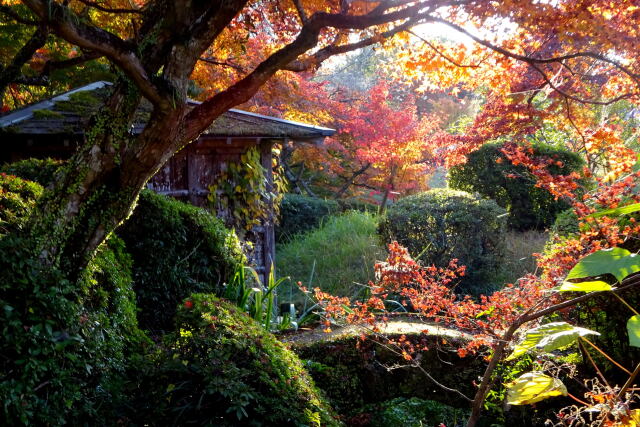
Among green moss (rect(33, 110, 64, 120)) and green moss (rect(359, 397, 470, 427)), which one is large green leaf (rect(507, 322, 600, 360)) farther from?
green moss (rect(33, 110, 64, 120))

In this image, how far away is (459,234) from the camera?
8195mm

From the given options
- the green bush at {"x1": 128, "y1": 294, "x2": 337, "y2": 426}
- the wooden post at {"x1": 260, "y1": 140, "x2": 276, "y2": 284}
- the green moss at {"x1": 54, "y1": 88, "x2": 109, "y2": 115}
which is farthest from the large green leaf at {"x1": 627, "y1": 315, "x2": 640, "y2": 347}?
the wooden post at {"x1": 260, "y1": 140, "x2": 276, "y2": 284}

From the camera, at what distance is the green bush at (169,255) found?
197 inches

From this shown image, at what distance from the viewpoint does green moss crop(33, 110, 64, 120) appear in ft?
20.9

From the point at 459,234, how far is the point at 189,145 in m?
4.10

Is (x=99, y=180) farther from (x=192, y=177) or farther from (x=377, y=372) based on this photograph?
(x=192, y=177)

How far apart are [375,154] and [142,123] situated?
7.64 metres

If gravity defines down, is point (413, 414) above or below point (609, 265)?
below

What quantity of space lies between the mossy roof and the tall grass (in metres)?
2.26

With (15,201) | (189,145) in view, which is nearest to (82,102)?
(189,145)

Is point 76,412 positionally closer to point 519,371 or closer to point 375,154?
point 519,371

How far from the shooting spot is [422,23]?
12.3ft

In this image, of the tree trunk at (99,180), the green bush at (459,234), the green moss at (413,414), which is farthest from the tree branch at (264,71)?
the green bush at (459,234)

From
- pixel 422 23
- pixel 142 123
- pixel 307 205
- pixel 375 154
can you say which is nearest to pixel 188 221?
pixel 142 123
